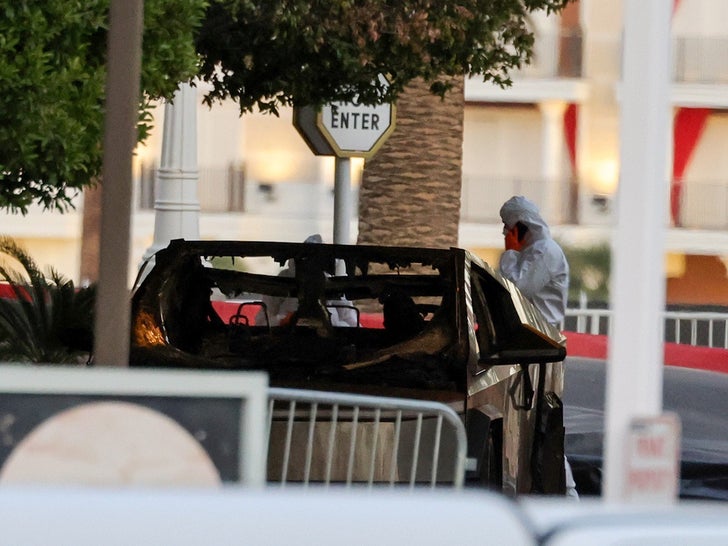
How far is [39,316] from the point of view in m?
8.72

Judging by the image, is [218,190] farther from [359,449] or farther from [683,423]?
[359,449]

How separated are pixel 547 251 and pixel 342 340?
2.28 metres

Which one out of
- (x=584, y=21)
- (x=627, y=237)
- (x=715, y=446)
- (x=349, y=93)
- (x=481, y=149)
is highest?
(x=584, y=21)

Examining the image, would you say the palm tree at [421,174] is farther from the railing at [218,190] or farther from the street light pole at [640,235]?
the railing at [218,190]

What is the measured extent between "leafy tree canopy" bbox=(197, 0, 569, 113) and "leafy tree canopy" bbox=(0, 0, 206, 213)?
1.47 metres

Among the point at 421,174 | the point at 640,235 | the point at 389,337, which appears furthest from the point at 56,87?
the point at 421,174

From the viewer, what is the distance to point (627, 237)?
8.39 feet

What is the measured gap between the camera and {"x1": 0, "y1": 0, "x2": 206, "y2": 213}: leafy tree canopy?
5.54m

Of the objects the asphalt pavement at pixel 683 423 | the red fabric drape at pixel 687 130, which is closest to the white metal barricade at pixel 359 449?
the asphalt pavement at pixel 683 423

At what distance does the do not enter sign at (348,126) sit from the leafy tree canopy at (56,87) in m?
3.56

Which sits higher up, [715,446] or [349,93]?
[349,93]

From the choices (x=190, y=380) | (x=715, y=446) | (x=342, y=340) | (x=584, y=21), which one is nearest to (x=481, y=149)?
(x=584, y=21)

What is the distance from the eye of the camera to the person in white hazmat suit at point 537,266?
904 centimetres

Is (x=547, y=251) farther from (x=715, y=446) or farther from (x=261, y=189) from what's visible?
(x=261, y=189)
